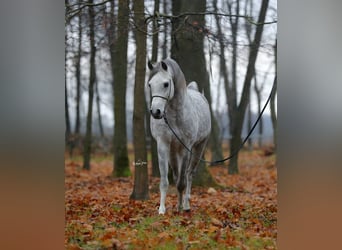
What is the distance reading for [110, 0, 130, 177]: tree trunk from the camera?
4570mm

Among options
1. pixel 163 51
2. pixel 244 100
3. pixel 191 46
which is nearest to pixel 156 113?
pixel 163 51

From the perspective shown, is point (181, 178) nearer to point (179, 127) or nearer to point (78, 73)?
point (179, 127)

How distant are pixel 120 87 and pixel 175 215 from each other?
1.36 m

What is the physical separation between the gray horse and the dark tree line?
0.26ft

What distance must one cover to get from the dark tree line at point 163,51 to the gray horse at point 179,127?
0.26 feet

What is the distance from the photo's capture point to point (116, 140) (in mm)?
4809

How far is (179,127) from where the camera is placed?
15.2 ft

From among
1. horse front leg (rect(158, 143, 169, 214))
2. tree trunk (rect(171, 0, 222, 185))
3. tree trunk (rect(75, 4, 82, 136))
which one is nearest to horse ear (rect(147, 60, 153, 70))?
tree trunk (rect(171, 0, 222, 185))
